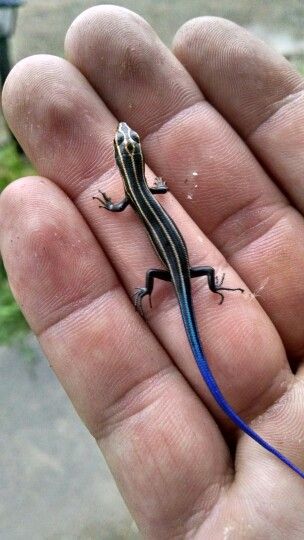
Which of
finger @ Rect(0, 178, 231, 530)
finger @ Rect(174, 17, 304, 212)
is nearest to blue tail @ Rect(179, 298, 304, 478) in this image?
finger @ Rect(0, 178, 231, 530)

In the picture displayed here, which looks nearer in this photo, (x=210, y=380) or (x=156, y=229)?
(x=210, y=380)

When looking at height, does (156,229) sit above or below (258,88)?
below

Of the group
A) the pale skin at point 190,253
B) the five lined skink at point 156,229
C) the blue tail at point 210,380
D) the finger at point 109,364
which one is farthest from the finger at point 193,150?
the finger at point 109,364

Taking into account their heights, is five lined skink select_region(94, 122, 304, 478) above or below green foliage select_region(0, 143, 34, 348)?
above


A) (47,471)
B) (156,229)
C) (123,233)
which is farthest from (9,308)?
(156,229)

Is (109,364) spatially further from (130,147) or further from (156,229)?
(130,147)

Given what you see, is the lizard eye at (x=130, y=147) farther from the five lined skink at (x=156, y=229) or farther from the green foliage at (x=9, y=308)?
the green foliage at (x=9, y=308)

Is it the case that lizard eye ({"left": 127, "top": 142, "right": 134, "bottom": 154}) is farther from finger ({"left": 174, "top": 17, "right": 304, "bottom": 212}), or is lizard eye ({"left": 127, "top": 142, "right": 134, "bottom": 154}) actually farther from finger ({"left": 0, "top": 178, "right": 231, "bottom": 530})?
finger ({"left": 174, "top": 17, "right": 304, "bottom": 212})
